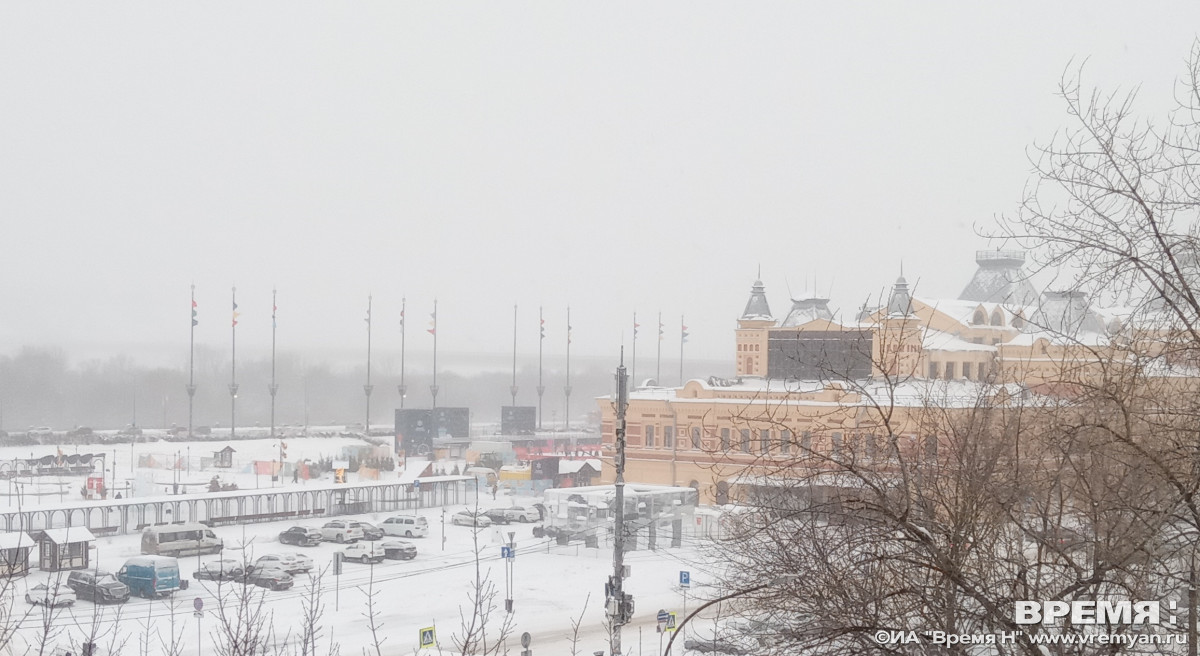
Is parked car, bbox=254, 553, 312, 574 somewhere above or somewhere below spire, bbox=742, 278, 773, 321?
below

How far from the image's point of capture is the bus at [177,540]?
1435 inches

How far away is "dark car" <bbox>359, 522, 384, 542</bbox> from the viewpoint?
1586 inches

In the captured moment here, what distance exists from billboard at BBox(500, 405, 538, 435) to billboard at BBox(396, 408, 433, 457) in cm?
1019

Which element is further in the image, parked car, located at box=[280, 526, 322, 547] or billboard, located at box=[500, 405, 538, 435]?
billboard, located at box=[500, 405, 538, 435]

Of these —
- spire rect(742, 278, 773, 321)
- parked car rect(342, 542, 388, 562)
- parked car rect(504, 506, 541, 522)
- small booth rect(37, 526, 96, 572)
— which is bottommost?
parked car rect(504, 506, 541, 522)

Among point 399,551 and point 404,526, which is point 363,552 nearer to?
point 399,551

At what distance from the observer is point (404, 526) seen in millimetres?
42281

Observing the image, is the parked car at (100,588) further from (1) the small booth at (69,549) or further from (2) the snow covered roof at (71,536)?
(2) the snow covered roof at (71,536)

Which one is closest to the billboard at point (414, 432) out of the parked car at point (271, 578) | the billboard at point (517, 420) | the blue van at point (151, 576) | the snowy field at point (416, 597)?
the billboard at point (517, 420)

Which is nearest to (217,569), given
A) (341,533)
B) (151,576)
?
(151,576)

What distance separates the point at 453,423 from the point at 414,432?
13.9 ft

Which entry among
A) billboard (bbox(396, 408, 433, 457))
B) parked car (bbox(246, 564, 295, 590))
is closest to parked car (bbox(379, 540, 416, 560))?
parked car (bbox(246, 564, 295, 590))

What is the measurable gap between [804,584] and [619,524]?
39.2 ft

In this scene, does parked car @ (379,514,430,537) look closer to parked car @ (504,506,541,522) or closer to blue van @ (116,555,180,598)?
parked car @ (504,506,541,522)
